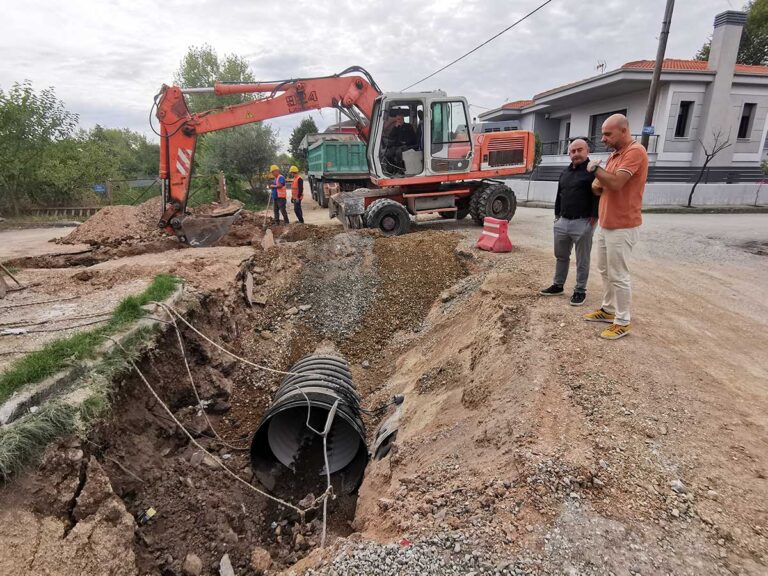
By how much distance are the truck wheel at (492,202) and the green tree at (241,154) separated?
16.0 meters

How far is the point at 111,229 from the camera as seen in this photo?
10523 mm

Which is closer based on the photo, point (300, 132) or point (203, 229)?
A: point (203, 229)

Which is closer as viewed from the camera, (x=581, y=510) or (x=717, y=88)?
(x=581, y=510)

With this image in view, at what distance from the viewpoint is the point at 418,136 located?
9.59m

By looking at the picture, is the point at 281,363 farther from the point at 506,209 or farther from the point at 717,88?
the point at 717,88

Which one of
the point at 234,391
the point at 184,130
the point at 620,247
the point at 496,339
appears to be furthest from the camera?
the point at 184,130

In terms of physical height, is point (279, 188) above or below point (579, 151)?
below

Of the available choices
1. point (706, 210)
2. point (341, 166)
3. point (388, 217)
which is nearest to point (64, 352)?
point (388, 217)

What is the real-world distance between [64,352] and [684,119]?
23.0m

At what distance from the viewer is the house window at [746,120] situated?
18.9 m

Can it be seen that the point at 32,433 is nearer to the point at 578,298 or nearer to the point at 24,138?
the point at 578,298

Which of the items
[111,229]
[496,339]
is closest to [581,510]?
[496,339]

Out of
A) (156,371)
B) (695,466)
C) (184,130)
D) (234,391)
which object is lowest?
(234,391)

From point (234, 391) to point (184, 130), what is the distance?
240 inches
